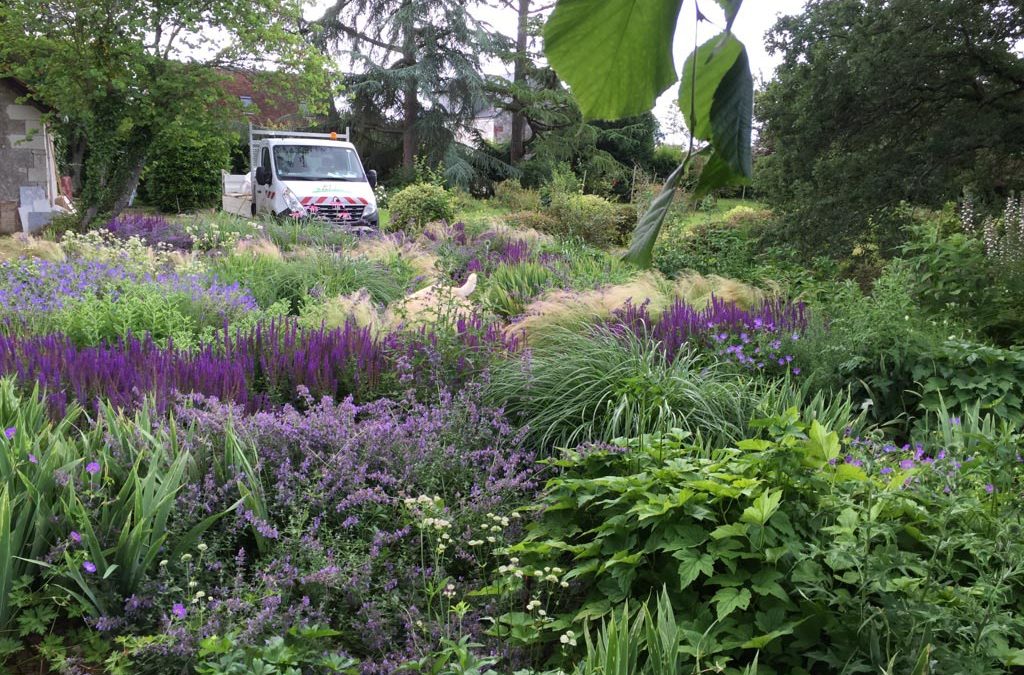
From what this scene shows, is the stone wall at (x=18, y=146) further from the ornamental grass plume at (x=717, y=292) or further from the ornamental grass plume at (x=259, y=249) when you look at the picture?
the ornamental grass plume at (x=717, y=292)

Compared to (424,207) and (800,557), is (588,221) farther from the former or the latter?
(800,557)

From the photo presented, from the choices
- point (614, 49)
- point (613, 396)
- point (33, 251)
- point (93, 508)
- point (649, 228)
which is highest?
point (614, 49)

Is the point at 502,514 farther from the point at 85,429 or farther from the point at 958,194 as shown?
the point at 958,194

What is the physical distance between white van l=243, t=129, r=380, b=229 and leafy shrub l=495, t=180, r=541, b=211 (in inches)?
136

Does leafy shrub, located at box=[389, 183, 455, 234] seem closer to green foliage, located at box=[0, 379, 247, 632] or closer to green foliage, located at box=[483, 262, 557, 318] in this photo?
green foliage, located at box=[483, 262, 557, 318]

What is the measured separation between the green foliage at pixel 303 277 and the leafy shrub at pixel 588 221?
558 cm

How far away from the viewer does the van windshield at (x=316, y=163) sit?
16266 millimetres

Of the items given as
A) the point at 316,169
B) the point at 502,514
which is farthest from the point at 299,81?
the point at 502,514

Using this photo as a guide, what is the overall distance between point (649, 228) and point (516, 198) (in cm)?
1965

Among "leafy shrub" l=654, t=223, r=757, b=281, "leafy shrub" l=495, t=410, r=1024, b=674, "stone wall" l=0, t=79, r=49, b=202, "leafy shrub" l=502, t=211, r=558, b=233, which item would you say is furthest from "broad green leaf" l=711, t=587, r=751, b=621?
"stone wall" l=0, t=79, r=49, b=202

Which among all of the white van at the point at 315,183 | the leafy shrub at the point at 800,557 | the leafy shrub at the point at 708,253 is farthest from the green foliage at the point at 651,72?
the white van at the point at 315,183

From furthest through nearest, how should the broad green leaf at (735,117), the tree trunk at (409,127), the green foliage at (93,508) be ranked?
the tree trunk at (409,127) → the green foliage at (93,508) → the broad green leaf at (735,117)

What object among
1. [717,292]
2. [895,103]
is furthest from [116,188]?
[895,103]

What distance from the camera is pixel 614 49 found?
0.48 m
